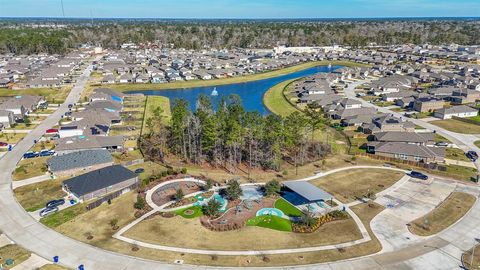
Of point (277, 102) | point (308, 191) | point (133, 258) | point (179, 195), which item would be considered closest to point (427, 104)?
point (277, 102)

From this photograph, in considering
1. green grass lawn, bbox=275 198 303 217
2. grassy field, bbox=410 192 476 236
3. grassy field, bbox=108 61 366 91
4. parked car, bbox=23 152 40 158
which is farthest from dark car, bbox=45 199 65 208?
grassy field, bbox=108 61 366 91

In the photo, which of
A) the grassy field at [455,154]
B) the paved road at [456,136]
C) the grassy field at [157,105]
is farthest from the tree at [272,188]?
the grassy field at [157,105]

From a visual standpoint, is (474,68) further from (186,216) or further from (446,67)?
(186,216)

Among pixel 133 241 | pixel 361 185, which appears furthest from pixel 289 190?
pixel 133 241

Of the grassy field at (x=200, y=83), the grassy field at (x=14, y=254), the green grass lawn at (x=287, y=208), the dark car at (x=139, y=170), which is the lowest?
the green grass lawn at (x=287, y=208)

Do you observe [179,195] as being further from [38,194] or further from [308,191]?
[38,194]

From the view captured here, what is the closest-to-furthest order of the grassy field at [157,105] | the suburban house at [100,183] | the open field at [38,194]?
the open field at [38,194], the suburban house at [100,183], the grassy field at [157,105]

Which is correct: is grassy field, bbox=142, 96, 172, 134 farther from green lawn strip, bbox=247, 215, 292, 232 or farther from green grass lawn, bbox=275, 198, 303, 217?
green lawn strip, bbox=247, 215, 292, 232

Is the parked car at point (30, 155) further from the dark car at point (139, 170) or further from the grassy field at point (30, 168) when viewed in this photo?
the dark car at point (139, 170)
